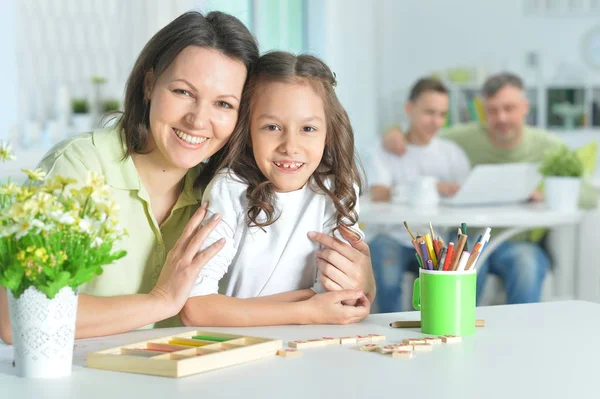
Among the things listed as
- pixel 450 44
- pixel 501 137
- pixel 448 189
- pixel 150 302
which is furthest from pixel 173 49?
pixel 450 44

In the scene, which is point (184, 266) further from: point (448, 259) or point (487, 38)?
point (487, 38)

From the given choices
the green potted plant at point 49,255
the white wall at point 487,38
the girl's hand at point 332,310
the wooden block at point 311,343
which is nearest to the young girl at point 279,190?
the girl's hand at point 332,310

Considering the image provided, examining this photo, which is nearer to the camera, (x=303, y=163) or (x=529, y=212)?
(x=303, y=163)

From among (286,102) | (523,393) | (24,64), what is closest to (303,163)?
(286,102)

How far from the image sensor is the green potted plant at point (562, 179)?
12.0 ft

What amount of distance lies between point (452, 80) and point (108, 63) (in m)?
2.97

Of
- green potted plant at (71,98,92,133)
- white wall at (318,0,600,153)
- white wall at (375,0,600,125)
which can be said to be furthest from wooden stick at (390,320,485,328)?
white wall at (375,0,600,125)

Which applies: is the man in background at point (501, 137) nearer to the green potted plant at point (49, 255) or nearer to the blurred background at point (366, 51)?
the blurred background at point (366, 51)

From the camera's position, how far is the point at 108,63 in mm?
5023

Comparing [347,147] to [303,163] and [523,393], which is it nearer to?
[303,163]

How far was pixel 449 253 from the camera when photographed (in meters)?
1.50

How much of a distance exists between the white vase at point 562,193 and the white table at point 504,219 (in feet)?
0.15

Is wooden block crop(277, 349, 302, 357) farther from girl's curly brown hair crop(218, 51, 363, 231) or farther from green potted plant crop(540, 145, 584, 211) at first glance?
green potted plant crop(540, 145, 584, 211)

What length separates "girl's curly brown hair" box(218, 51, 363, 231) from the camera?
1.81 meters
